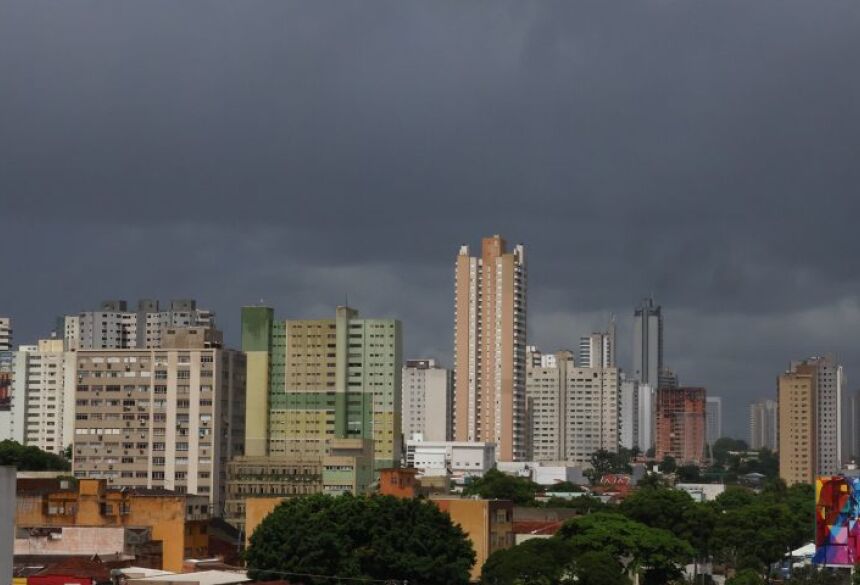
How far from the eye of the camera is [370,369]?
415ft

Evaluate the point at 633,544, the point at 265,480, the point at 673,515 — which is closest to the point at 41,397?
the point at 265,480

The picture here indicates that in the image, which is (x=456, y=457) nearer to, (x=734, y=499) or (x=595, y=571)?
(x=734, y=499)

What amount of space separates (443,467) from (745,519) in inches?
3108

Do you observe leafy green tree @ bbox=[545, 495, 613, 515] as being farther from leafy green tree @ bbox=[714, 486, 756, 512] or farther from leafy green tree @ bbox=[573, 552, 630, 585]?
leafy green tree @ bbox=[573, 552, 630, 585]

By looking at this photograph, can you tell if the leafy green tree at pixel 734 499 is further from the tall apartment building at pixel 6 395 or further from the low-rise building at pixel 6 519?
the low-rise building at pixel 6 519

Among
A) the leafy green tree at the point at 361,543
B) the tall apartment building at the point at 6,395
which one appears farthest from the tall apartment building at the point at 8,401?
the leafy green tree at the point at 361,543

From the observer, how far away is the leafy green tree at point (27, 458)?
101562 millimetres

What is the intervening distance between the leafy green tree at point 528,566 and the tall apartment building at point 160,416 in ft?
148

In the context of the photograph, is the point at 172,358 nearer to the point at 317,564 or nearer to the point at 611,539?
the point at 611,539

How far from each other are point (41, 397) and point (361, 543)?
11271cm

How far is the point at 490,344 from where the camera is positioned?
185 metres

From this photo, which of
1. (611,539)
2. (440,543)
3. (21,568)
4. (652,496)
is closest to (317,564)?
(440,543)

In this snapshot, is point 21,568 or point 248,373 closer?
point 21,568

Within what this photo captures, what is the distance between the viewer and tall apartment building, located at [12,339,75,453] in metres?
162
